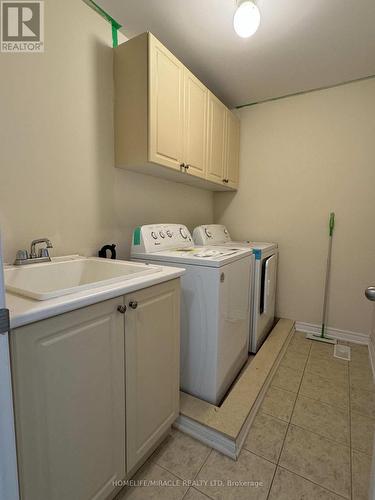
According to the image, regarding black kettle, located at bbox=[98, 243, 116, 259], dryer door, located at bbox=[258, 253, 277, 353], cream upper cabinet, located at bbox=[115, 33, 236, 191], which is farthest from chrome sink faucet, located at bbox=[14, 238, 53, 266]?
dryer door, located at bbox=[258, 253, 277, 353]

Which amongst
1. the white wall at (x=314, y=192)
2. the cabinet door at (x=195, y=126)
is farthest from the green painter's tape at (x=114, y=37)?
the white wall at (x=314, y=192)

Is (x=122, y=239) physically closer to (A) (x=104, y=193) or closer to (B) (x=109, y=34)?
(A) (x=104, y=193)

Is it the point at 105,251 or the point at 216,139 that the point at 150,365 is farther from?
the point at 216,139

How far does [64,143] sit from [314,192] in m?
2.29

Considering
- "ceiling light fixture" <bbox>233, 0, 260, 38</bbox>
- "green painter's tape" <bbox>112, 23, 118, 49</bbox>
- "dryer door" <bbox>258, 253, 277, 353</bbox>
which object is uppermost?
"green painter's tape" <bbox>112, 23, 118, 49</bbox>

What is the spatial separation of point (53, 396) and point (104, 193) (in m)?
1.30

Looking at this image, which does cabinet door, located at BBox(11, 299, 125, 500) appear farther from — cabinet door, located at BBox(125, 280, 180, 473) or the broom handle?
the broom handle

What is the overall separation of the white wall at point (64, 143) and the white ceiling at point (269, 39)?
1.08 ft

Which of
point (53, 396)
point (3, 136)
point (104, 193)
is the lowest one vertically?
point (53, 396)

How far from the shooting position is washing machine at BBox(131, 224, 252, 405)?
4.88 ft

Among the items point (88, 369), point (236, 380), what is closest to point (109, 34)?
point (88, 369)

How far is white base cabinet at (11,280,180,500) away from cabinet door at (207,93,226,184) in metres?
1.48

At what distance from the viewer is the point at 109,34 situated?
1670 millimetres

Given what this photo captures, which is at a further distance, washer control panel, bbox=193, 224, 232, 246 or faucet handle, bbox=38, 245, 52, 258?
washer control panel, bbox=193, 224, 232, 246
